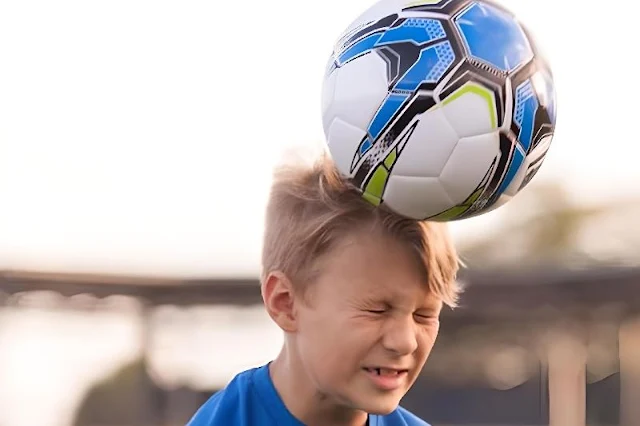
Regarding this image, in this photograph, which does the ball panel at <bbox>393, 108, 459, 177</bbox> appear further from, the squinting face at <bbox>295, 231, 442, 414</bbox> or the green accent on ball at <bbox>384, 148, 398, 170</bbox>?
the squinting face at <bbox>295, 231, 442, 414</bbox>

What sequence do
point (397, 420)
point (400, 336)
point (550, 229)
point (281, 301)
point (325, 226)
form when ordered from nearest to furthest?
point (400, 336), point (325, 226), point (281, 301), point (397, 420), point (550, 229)

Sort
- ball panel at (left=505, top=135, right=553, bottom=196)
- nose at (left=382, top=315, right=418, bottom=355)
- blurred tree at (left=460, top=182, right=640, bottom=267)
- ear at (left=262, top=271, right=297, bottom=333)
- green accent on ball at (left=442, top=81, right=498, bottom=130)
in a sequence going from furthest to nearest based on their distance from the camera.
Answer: blurred tree at (left=460, top=182, right=640, bottom=267)
ear at (left=262, top=271, right=297, bottom=333)
nose at (left=382, top=315, right=418, bottom=355)
ball panel at (left=505, top=135, right=553, bottom=196)
green accent on ball at (left=442, top=81, right=498, bottom=130)

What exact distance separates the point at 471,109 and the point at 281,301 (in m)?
0.87

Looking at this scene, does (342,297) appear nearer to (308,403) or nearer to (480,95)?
(308,403)

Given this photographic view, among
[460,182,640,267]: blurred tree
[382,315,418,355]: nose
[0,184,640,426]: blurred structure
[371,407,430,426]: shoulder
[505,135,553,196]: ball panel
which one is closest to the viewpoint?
[505,135,553,196]: ball panel

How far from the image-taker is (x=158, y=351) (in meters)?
10.5

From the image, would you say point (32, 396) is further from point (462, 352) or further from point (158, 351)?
point (462, 352)

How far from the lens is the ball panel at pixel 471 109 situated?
7.51 feet

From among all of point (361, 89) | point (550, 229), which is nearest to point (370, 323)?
point (361, 89)

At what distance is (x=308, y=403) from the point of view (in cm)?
290

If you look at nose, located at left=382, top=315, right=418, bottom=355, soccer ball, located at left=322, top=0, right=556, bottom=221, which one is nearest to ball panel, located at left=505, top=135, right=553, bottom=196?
soccer ball, located at left=322, top=0, right=556, bottom=221

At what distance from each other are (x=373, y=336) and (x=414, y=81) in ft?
2.28

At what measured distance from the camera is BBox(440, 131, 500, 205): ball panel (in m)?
2.30

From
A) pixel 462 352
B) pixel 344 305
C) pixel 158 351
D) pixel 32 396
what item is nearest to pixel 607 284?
pixel 462 352
